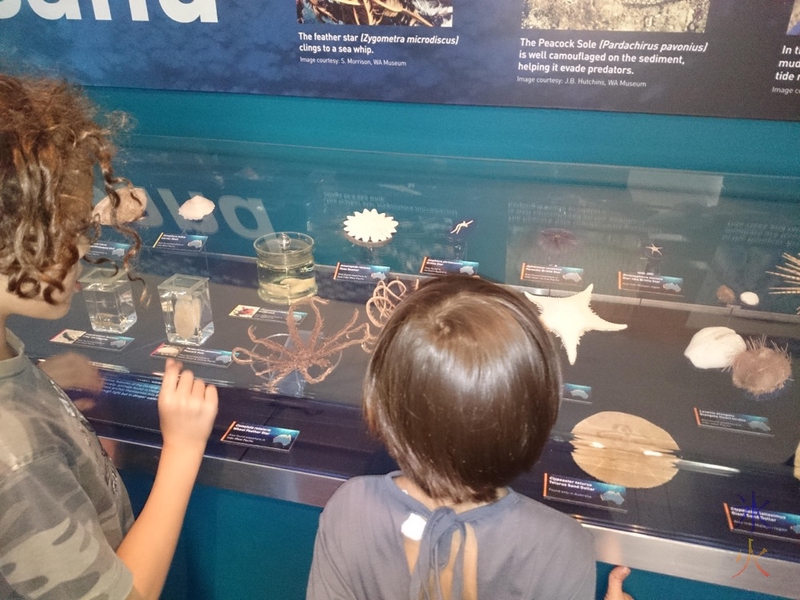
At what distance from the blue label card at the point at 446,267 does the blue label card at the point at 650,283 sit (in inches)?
13.0

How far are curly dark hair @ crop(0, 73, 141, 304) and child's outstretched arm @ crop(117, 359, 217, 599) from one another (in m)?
0.29

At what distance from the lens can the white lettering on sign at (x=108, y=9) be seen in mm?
2156

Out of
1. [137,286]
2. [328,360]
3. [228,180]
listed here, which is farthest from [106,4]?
[328,360]

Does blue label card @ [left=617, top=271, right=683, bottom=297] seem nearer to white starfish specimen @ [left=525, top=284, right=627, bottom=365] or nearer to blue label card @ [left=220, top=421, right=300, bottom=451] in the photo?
white starfish specimen @ [left=525, top=284, right=627, bottom=365]

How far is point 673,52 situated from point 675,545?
1444mm

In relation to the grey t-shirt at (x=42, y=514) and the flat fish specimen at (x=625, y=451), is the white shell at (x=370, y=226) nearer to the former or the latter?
the flat fish specimen at (x=625, y=451)

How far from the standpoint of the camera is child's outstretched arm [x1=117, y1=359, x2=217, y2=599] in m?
0.86

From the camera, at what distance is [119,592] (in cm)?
75

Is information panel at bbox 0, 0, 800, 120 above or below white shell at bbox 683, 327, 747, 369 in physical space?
above

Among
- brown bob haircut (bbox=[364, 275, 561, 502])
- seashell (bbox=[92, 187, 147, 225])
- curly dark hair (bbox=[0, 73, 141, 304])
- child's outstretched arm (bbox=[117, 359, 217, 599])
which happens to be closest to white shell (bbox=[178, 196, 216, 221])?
seashell (bbox=[92, 187, 147, 225])

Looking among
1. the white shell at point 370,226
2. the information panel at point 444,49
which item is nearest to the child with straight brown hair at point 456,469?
the white shell at point 370,226

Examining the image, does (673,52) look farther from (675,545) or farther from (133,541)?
(133,541)

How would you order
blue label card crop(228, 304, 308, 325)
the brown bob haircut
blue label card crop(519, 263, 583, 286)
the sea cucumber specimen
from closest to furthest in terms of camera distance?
1. the brown bob haircut
2. the sea cucumber specimen
3. blue label card crop(228, 304, 308, 325)
4. blue label card crop(519, 263, 583, 286)

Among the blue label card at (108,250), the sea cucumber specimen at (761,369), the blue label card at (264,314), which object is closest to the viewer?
the sea cucumber specimen at (761,369)
